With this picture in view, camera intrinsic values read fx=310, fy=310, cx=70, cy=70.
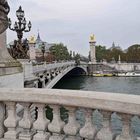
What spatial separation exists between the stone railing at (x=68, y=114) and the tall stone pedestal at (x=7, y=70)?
2.15m

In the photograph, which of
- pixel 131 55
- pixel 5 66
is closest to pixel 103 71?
pixel 131 55

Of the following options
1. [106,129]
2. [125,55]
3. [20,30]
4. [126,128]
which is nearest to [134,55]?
[125,55]

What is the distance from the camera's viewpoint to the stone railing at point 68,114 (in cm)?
306

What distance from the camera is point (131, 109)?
2.93 metres

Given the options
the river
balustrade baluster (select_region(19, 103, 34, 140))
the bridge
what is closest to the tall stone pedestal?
balustrade baluster (select_region(19, 103, 34, 140))

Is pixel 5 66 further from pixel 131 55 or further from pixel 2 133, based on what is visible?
pixel 131 55

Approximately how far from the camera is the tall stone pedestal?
6446mm

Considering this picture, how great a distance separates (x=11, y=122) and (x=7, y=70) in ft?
10.7

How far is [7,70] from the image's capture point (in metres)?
6.98

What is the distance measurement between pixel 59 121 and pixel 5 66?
11.4ft

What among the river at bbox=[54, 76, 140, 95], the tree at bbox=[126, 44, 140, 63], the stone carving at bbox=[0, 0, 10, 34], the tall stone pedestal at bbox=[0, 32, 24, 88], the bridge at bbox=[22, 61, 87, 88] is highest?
the tree at bbox=[126, 44, 140, 63]

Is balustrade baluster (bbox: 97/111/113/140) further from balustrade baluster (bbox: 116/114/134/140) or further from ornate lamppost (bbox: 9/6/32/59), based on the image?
ornate lamppost (bbox: 9/6/32/59)

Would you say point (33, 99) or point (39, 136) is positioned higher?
point (33, 99)

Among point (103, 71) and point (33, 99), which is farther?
point (103, 71)
